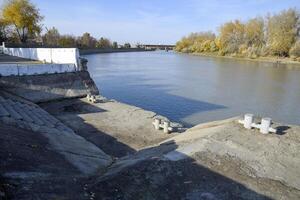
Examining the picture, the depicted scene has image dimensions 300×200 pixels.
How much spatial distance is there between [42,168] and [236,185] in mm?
3984

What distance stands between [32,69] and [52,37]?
72702mm

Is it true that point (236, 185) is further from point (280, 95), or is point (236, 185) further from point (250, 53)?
point (250, 53)

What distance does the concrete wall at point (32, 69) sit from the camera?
1699cm

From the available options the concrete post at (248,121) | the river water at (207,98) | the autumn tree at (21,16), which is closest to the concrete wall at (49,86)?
the river water at (207,98)

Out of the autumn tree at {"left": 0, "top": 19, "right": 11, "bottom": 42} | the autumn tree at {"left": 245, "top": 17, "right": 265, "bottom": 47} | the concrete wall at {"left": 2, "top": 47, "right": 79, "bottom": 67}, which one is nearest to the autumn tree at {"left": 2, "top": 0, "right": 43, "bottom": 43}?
the autumn tree at {"left": 0, "top": 19, "right": 11, "bottom": 42}

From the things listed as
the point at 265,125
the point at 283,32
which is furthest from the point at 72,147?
the point at 283,32

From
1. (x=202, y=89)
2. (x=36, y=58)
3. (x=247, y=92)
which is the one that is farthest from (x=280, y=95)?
(x=36, y=58)

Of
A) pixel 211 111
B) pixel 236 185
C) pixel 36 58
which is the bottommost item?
pixel 211 111

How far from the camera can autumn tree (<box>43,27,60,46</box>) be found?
8296cm

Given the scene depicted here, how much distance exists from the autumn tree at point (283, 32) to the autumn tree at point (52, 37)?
57171mm

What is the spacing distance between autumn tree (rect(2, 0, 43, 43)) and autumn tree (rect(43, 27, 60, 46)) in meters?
27.2

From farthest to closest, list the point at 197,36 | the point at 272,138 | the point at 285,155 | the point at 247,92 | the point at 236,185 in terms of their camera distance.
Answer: the point at 197,36, the point at 247,92, the point at 272,138, the point at 285,155, the point at 236,185

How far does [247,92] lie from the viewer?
27984 mm

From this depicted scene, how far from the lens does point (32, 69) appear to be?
17.9 m
